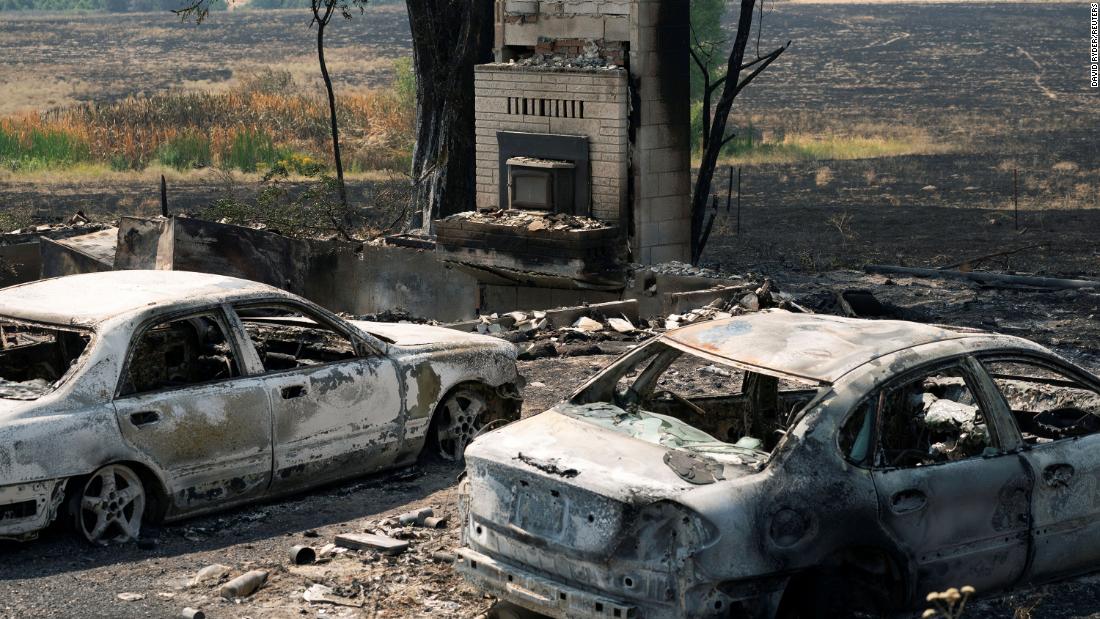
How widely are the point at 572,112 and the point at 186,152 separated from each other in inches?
947

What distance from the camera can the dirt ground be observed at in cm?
673

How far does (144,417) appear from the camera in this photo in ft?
25.2

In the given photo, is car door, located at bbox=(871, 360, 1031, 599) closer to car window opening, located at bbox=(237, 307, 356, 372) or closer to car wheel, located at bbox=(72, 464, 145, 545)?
car window opening, located at bbox=(237, 307, 356, 372)

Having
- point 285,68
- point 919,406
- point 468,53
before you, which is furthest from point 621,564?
point 285,68

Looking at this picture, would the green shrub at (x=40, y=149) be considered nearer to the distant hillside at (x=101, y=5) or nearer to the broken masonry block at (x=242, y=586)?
the broken masonry block at (x=242, y=586)

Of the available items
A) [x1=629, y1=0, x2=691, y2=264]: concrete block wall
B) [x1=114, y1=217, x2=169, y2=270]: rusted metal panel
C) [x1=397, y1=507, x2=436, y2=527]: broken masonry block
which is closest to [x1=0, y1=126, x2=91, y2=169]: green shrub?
[x1=114, y1=217, x2=169, y2=270]: rusted metal panel

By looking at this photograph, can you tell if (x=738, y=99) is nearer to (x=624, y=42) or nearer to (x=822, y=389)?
(x=624, y=42)

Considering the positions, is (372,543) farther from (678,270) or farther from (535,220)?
(535,220)

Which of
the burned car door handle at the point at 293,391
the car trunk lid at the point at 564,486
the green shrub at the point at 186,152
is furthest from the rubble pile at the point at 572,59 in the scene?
the green shrub at the point at 186,152

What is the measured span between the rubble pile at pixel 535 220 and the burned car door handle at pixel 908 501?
11.4 metres

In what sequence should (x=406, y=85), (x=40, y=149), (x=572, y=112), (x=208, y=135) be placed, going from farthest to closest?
1. (x=406, y=85)
2. (x=208, y=135)
3. (x=40, y=149)
4. (x=572, y=112)

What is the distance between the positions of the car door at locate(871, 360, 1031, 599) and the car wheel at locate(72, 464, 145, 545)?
152 inches

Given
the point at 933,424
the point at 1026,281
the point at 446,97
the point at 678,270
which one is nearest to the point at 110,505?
the point at 933,424

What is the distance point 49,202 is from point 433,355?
25.7 metres
